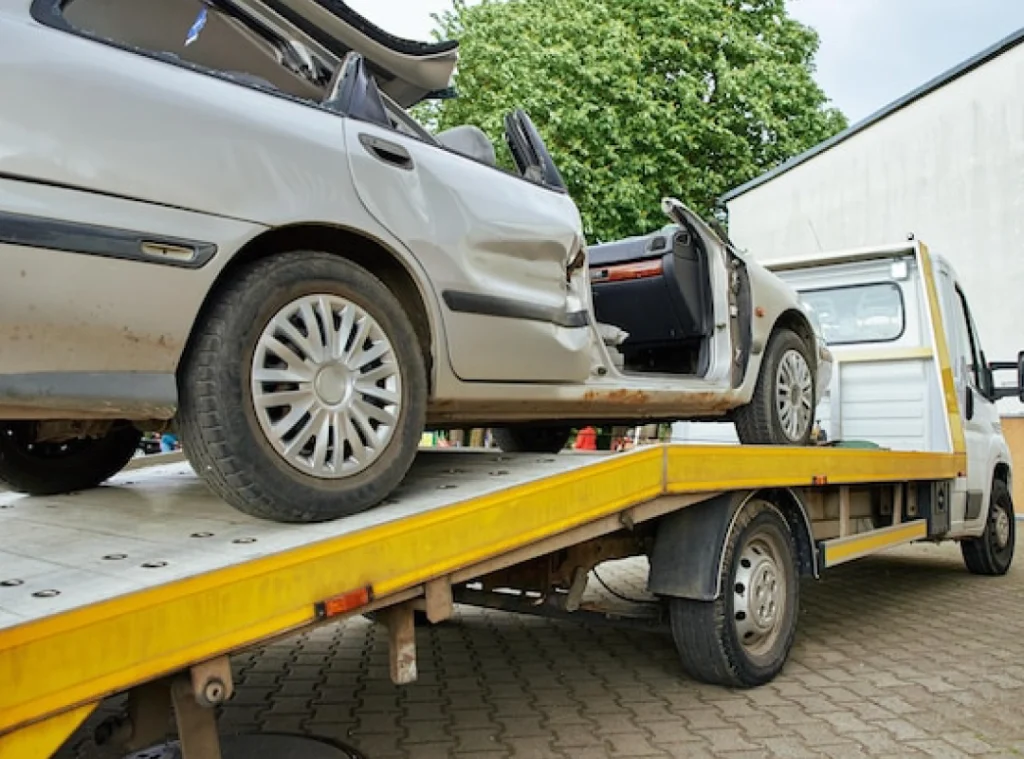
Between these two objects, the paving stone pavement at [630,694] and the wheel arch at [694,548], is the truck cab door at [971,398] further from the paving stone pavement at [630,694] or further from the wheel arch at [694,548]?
the wheel arch at [694,548]

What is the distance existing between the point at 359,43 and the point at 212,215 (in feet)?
3.19

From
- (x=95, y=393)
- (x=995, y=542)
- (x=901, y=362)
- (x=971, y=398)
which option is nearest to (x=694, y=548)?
(x=95, y=393)

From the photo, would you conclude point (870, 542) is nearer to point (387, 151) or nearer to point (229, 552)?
point (387, 151)

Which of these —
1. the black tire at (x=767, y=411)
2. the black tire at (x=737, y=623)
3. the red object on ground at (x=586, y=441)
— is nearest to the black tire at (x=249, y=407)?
the black tire at (x=737, y=623)

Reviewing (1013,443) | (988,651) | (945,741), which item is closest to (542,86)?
(1013,443)

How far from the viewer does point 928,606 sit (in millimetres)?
5527

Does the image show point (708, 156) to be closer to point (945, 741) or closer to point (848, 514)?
point (848, 514)

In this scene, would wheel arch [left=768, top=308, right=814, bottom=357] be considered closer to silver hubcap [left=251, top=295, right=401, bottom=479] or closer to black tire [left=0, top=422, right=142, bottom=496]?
silver hubcap [left=251, top=295, right=401, bottom=479]

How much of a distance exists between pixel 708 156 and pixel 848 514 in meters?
13.5

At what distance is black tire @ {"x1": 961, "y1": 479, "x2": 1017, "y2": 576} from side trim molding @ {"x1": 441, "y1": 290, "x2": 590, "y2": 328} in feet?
15.1

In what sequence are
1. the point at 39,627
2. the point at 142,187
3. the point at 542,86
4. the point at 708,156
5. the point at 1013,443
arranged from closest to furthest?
Answer: 1. the point at 39,627
2. the point at 142,187
3. the point at 1013,443
4. the point at 542,86
5. the point at 708,156

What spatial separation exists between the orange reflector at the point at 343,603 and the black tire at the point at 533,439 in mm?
2986

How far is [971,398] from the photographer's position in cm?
603

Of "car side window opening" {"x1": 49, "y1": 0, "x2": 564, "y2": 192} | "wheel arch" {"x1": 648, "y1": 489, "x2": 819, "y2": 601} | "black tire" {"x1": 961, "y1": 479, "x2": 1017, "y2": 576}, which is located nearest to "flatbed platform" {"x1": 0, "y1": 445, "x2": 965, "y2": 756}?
"wheel arch" {"x1": 648, "y1": 489, "x2": 819, "y2": 601}
